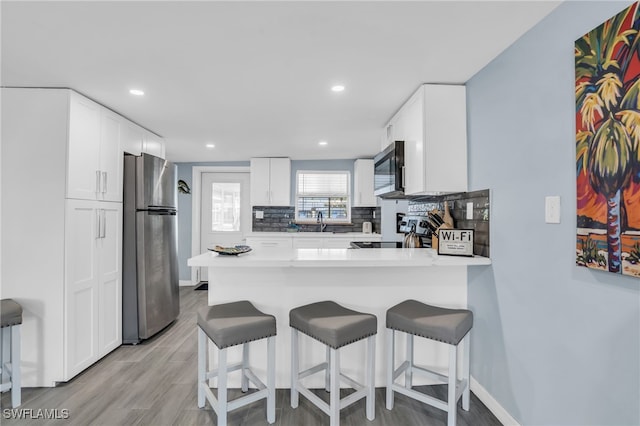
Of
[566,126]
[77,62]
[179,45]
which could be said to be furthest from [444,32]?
[77,62]

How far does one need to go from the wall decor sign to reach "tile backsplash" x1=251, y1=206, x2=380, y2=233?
3100mm

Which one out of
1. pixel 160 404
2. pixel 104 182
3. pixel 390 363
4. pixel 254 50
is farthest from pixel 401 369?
pixel 104 182

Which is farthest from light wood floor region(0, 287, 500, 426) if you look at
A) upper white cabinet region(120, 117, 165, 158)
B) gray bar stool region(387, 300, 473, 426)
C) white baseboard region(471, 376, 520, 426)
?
upper white cabinet region(120, 117, 165, 158)

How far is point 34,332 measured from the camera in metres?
2.23

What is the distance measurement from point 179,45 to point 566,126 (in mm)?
1973

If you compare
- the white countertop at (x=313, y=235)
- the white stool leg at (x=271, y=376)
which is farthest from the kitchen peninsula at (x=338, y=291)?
the white countertop at (x=313, y=235)

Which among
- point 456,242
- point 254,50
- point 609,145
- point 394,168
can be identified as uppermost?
point 254,50

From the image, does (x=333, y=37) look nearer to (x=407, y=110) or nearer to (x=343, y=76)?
(x=343, y=76)

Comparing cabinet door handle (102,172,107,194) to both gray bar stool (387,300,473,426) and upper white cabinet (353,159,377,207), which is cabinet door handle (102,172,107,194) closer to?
gray bar stool (387,300,473,426)

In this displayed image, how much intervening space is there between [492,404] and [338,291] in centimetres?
117

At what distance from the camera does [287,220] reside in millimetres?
5289

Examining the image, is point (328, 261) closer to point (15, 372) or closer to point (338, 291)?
point (338, 291)

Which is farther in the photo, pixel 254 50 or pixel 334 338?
pixel 254 50

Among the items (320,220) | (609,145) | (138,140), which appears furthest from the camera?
(320,220)
